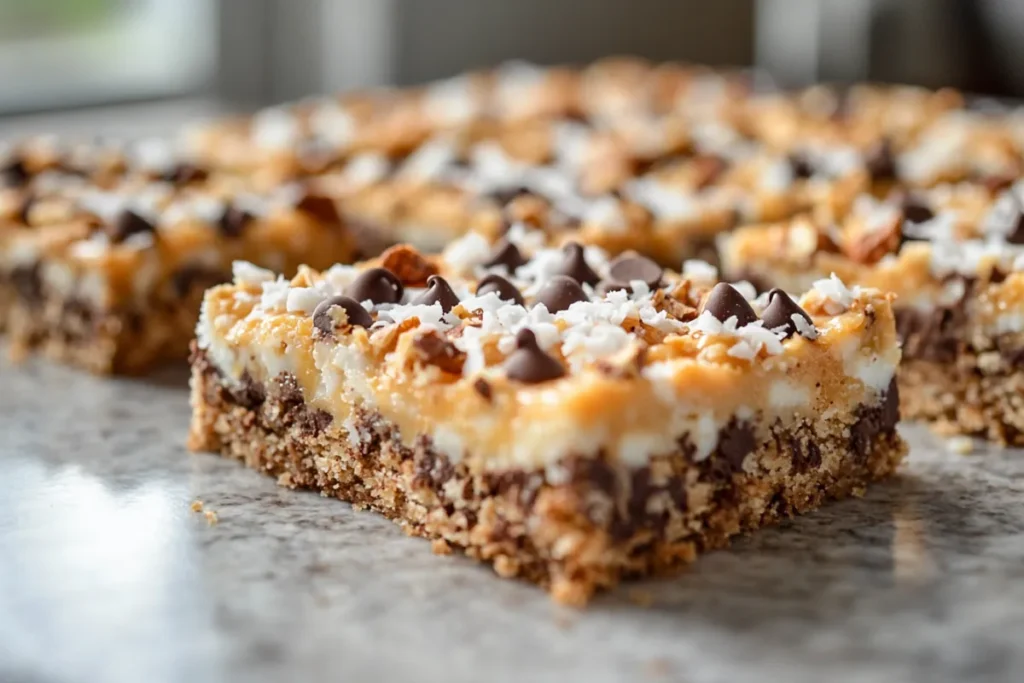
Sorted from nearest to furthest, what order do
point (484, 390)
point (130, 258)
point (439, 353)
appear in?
point (484, 390), point (439, 353), point (130, 258)

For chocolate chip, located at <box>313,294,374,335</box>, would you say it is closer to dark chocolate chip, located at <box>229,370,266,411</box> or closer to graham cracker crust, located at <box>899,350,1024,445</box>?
dark chocolate chip, located at <box>229,370,266,411</box>

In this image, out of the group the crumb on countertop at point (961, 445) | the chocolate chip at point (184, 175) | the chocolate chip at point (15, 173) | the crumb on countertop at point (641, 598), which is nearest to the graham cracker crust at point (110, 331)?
the chocolate chip at point (15, 173)

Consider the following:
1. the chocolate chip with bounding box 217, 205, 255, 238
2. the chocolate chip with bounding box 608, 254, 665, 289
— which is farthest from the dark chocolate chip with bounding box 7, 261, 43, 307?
the chocolate chip with bounding box 608, 254, 665, 289

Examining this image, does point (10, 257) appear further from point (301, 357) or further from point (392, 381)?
point (392, 381)

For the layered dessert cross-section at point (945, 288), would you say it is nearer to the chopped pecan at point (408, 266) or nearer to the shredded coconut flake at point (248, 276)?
the chopped pecan at point (408, 266)

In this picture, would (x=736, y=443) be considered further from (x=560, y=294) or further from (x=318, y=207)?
(x=318, y=207)

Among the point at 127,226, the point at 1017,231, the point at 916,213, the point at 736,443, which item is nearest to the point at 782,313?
the point at 736,443
